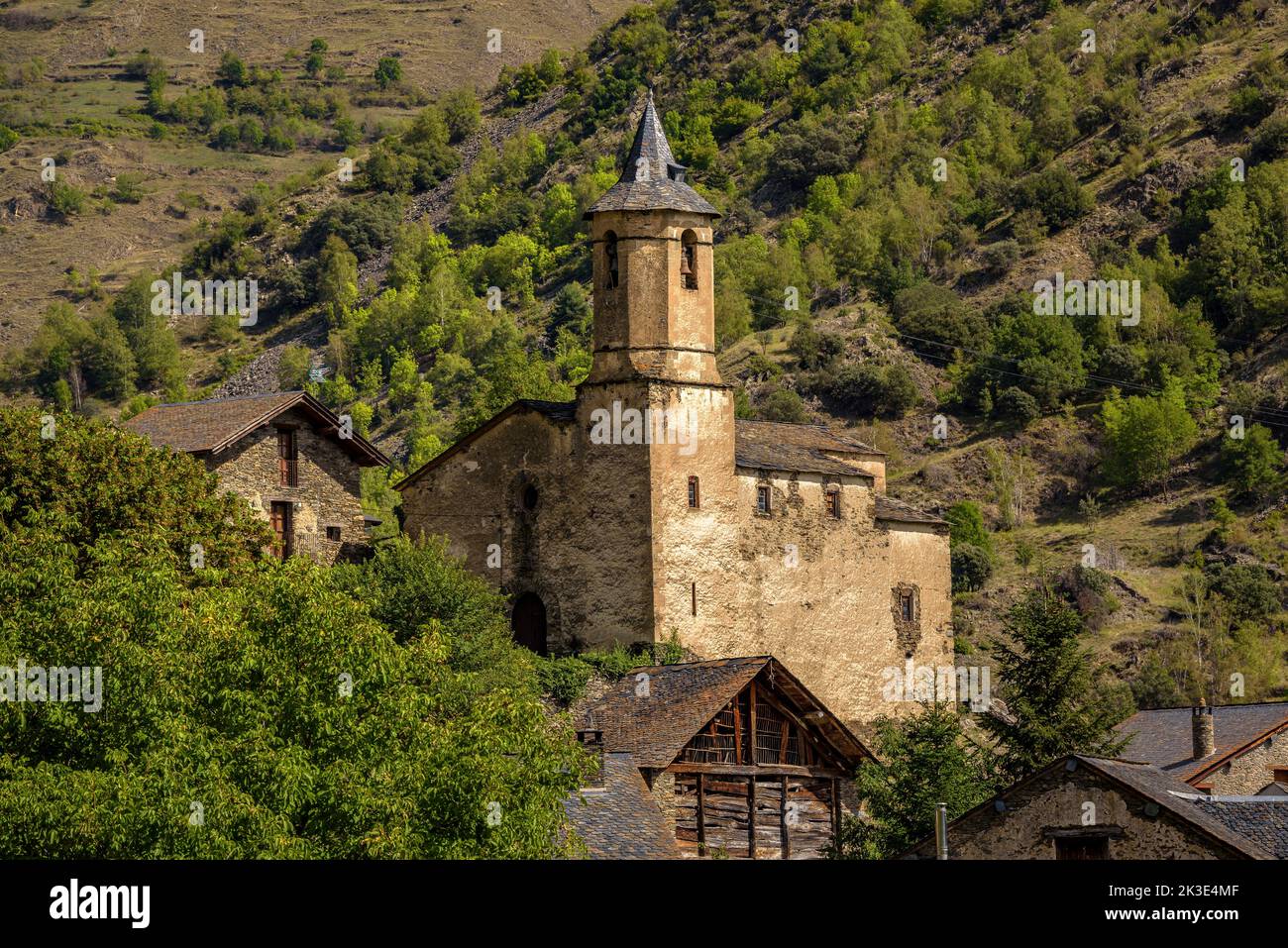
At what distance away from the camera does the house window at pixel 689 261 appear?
2112 inches

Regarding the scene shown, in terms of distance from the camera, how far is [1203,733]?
46531mm

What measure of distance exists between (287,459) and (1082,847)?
29.7m

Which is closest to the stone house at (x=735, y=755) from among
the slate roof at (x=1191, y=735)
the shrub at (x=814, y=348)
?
the slate roof at (x=1191, y=735)

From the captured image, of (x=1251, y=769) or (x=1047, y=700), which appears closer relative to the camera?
(x=1047, y=700)

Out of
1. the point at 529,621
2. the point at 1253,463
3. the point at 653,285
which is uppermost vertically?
the point at 1253,463

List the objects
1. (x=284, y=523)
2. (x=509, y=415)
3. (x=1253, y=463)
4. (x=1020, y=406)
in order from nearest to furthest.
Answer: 1. (x=284, y=523)
2. (x=509, y=415)
3. (x=1253, y=463)
4. (x=1020, y=406)

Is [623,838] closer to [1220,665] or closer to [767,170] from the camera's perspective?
[1220,665]

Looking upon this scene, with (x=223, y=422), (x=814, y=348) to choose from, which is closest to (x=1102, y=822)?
(x=223, y=422)

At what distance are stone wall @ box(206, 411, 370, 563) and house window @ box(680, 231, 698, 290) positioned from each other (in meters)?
9.45

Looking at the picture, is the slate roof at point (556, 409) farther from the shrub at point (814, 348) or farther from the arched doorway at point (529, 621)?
the shrub at point (814, 348)

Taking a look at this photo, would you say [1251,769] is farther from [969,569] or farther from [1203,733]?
[969,569]

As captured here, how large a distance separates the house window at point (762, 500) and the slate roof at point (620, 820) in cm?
1720

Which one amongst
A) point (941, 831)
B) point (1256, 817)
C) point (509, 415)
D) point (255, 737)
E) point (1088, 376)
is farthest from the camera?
point (1088, 376)

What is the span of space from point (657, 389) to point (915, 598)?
1100cm
